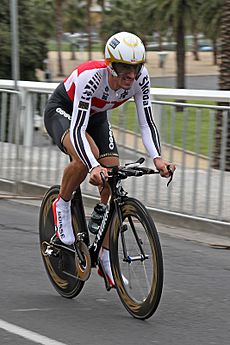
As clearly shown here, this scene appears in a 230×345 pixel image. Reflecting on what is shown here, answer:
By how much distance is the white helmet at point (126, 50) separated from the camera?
6.11 metres

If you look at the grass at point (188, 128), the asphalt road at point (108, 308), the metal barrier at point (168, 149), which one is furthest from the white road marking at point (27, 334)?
the grass at point (188, 128)

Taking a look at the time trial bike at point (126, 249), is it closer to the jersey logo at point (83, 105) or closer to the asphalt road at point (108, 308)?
the asphalt road at point (108, 308)

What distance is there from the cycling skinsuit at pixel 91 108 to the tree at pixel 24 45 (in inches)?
832

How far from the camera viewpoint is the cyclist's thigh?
667 cm

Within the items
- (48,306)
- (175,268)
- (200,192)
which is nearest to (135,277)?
(48,306)

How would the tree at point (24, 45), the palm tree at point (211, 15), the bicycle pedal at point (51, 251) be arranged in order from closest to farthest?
1. the bicycle pedal at point (51, 251)
2. the tree at point (24, 45)
3. the palm tree at point (211, 15)

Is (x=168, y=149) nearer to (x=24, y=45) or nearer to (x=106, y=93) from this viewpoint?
(x=106, y=93)

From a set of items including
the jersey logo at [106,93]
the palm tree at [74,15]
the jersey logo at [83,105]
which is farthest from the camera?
the palm tree at [74,15]

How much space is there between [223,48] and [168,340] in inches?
407

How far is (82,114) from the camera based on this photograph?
635cm

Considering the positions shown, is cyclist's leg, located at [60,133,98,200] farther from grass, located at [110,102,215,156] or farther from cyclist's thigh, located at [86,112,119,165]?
grass, located at [110,102,215,156]

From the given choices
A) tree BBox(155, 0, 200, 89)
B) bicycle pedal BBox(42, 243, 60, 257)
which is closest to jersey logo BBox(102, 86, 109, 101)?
bicycle pedal BBox(42, 243, 60, 257)

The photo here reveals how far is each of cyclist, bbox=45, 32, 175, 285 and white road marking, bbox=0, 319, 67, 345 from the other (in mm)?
717

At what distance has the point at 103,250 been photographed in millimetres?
6617
